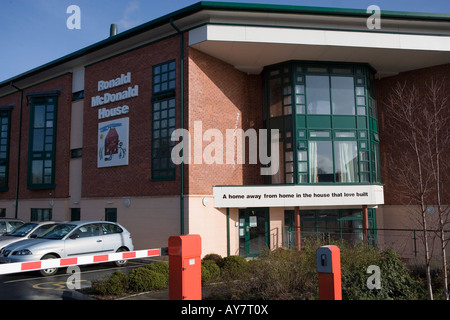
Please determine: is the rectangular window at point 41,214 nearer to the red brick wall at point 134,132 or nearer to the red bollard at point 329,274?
the red brick wall at point 134,132

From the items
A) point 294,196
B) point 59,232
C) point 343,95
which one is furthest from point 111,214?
point 343,95

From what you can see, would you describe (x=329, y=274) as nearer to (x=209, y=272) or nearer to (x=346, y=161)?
(x=209, y=272)

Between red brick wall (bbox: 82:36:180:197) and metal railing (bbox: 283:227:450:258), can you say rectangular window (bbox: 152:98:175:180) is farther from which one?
metal railing (bbox: 283:227:450:258)

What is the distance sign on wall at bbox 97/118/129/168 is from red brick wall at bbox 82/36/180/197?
0.25 meters

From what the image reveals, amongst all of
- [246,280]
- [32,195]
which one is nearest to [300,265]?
[246,280]

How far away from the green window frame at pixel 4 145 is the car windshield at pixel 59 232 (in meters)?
15.0

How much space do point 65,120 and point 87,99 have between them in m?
2.45

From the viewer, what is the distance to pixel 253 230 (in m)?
17.9

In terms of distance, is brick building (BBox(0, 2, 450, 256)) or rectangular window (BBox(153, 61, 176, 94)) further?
rectangular window (BBox(153, 61, 176, 94))

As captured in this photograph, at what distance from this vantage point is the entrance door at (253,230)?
57.8 ft

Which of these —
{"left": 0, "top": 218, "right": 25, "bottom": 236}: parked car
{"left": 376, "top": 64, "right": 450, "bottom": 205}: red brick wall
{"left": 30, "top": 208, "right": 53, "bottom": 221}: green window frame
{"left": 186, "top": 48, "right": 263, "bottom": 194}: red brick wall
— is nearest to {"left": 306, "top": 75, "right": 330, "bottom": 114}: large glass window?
{"left": 186, "top": 48, "right": 263, "bottom": 194}: red brick wall

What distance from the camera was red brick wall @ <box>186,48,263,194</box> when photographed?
16.6m

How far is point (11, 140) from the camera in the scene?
86.8 feet
